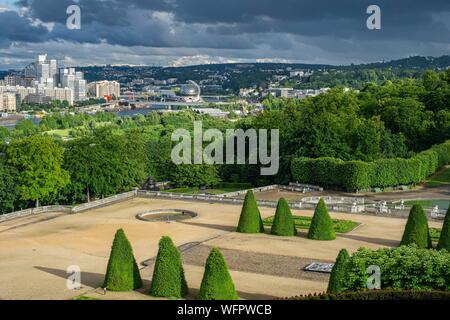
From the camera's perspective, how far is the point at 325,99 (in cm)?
10444

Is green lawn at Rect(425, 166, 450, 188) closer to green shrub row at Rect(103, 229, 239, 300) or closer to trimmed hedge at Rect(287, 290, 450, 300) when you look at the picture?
green shrub row at Rect(103, 229, 239, 300)

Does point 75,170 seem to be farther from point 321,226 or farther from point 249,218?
point 321,226

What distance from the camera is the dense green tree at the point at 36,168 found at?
6819cm

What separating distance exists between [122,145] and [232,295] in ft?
167

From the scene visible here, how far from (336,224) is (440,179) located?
36614 millimetres

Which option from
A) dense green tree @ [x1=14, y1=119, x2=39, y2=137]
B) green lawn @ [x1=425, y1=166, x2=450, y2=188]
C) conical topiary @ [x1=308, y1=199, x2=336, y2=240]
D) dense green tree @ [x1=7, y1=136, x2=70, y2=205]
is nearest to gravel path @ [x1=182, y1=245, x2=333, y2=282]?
conical topiary @ [x1=308, y1=199, x2=336, y2=240]

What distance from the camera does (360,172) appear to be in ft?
254

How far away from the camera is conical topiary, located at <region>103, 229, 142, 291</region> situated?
36.7 meters

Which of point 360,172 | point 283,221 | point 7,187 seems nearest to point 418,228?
point 283,221

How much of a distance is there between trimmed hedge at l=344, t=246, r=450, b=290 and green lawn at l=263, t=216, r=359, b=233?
2221 centimetres

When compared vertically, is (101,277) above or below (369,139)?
below

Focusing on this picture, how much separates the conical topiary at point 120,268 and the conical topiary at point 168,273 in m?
2.03
